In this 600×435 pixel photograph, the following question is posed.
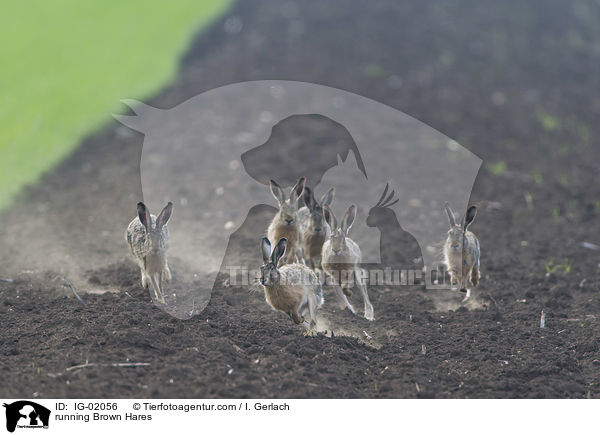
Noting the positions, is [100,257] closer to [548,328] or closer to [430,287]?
A: [430,287]

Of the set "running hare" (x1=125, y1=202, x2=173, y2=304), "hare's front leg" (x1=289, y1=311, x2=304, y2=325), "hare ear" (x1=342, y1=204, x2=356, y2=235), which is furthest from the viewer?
"hare ear" (x1=342, y1=204, x2=356, y2=235)

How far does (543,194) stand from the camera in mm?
11703

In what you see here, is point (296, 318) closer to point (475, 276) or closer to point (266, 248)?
point (266, 248)

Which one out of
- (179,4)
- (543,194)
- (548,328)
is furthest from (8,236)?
(179,4)

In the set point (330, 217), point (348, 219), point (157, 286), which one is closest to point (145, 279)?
point (157, 286)

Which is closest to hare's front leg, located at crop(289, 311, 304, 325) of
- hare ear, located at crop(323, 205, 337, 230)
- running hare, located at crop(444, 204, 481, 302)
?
hare ear, located at crop(323, 205, 337, 230)

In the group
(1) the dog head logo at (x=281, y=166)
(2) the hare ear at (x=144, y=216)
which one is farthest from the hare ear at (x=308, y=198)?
(2) the hare ear at (x=144, y=216)

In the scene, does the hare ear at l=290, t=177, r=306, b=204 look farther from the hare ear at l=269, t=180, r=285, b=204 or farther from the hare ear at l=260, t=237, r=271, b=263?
the hare ear at l=260, t=237, r=271, b=263

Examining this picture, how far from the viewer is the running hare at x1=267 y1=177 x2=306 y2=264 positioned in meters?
8.09
